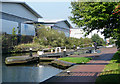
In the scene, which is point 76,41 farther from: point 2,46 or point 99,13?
point 99,13

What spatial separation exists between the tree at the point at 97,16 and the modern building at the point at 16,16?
21.1m

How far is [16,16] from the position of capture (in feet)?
131

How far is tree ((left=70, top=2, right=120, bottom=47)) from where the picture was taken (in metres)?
13.1

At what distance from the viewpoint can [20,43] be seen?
34.5 meters

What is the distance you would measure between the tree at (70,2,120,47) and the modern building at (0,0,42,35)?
69.1 feet

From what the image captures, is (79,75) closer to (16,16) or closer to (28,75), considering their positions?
(28,75)

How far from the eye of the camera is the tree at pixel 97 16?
13.1 meters

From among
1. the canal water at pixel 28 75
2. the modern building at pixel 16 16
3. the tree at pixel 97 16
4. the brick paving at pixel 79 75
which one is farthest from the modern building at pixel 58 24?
the brick paving at pixel 79 75

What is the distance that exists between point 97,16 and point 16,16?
2959 cm

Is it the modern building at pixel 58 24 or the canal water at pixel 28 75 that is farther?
the modern building at pixel 58 24

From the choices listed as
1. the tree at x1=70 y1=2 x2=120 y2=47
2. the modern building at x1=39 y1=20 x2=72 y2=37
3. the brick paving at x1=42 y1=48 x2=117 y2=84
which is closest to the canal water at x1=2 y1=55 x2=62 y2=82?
the brick paving at x1=42 y1=48 x2=117 y2=84

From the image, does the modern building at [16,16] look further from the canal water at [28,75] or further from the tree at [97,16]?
the tree at [97,16]

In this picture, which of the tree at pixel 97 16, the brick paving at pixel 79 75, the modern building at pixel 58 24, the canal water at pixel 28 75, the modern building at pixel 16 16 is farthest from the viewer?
the modern building at pixel 58 24

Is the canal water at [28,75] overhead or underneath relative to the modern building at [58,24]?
underneath
